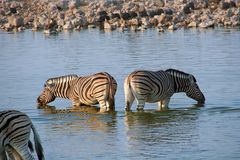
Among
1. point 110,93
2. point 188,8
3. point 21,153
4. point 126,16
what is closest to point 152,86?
point 110,93

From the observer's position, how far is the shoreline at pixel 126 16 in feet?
131

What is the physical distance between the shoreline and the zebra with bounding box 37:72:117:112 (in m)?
18.7

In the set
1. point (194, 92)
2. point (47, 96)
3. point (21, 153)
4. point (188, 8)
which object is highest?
point (21, 153)

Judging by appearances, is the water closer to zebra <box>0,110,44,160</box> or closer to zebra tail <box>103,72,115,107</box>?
zebra tail <box>103,72,115,107</box>

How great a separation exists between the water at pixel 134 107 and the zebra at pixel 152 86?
28cm

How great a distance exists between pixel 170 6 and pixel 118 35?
9.76 metres

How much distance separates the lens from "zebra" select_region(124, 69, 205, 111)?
1734 cm

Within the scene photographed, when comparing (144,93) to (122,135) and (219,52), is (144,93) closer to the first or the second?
(122,135)

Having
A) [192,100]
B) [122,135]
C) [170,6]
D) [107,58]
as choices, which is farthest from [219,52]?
[170,6]

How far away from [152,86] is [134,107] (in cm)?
104

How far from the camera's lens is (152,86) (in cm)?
1744

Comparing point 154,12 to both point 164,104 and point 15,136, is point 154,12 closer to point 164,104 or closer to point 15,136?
point 164,104

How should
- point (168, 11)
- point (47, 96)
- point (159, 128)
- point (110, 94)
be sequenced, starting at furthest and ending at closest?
point (168, 11), point (47, 96), point (110, 94), point (159, 128)

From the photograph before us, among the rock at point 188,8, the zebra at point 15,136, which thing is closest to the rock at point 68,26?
the rock at point 188,8
